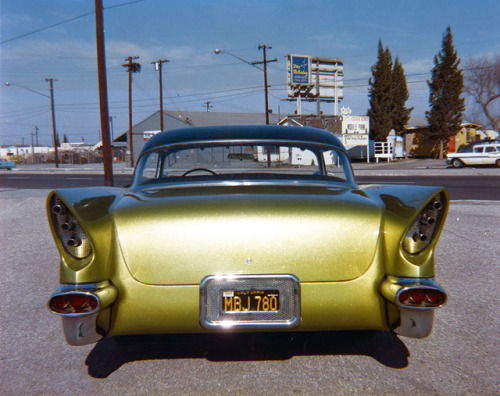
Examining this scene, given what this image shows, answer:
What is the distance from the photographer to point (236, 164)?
3.86 m

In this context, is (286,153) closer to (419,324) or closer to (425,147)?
(419,324)

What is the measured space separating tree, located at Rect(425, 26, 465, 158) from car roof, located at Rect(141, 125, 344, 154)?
42087 millimetres

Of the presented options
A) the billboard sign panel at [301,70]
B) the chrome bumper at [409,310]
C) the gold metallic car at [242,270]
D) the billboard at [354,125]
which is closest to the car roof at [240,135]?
the gold metallic car at [242,270]

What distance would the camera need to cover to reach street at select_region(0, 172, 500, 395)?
2471 millimetres

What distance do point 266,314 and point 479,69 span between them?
63338 mm

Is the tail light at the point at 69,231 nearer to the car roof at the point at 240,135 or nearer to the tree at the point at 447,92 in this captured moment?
the car roof at the point at 240,135

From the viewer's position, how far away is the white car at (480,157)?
2753cm

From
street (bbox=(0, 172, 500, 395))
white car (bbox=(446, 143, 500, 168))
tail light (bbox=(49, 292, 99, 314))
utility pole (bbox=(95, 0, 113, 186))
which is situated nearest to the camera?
tail light (bbox=(49, 292, 99, 314))

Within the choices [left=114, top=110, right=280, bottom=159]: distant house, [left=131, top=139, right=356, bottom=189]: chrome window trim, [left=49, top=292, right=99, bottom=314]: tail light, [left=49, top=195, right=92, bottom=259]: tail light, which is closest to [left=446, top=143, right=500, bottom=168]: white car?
[left=131, top=139, right=356, bottom=189]: chrome window trim

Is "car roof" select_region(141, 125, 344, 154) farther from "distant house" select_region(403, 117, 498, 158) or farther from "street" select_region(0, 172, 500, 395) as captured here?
"distant house" select_region(403, 117, 498, 158)

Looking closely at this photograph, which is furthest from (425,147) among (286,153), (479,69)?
(286,153)

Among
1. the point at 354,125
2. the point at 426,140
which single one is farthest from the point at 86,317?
the point at 426,140

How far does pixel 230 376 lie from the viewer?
8.50 ft

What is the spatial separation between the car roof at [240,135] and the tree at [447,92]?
42087 millimetres
